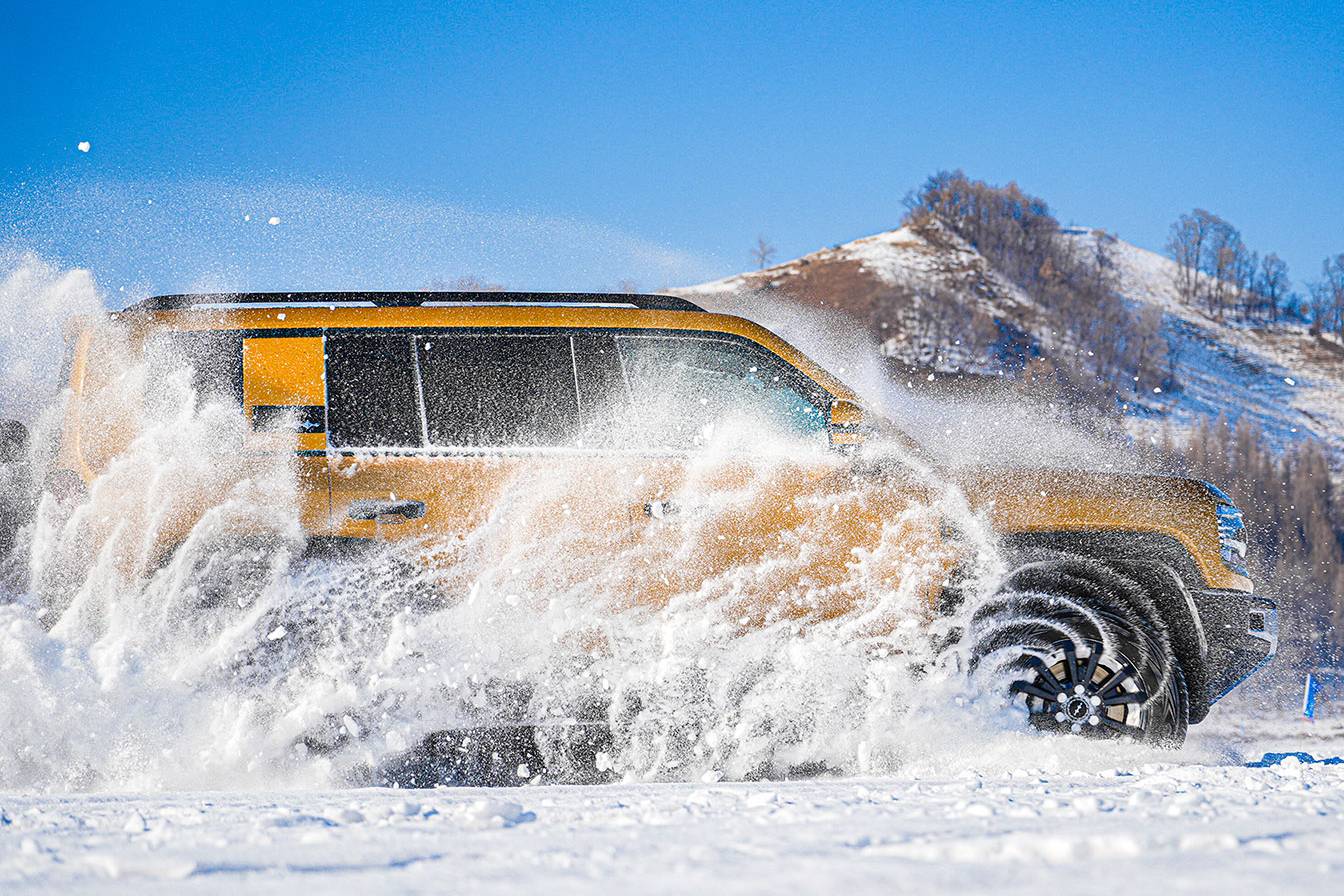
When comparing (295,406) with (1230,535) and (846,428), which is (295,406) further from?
(1230,535)

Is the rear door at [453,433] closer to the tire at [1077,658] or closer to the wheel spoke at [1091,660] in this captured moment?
the tire at [1077,658]

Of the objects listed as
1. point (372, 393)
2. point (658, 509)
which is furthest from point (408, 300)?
point (658, 509)

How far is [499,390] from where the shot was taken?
173 inches

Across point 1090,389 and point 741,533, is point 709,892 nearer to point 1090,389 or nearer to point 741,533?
point 741,533

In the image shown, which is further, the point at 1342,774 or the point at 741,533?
the point at 741,533

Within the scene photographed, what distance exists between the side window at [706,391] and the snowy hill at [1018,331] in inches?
2192

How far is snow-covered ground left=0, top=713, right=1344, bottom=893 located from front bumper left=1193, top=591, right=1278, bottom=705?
1451 mm

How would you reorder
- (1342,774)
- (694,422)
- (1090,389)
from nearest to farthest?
(1342,774), (694,422), (1090,389)

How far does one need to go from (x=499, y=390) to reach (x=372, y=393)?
0.49 meters

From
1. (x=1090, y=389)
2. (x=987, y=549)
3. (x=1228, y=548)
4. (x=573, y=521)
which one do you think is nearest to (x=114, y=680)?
(x=573, y=521)

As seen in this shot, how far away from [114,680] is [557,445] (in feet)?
5.80

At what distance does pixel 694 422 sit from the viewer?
4449mm

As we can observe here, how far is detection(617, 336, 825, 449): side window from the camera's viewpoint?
444 centimetres

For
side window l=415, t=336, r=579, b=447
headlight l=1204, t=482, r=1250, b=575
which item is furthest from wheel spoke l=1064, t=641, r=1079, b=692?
side window l=415, t=336, r=579, b=447
